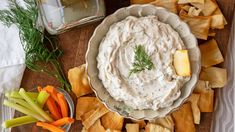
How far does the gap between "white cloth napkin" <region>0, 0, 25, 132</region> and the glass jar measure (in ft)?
0.42

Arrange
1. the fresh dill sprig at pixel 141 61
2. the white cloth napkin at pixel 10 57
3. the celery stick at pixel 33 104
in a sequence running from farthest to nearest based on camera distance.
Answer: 1. the white cloth napkin at pixel 10 57
2. the celery stick at pixel 33 104
3. the fresh dill sprig at pixel 141 61

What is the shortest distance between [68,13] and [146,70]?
0.34 meters

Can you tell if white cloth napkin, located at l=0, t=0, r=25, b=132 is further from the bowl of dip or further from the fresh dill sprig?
the fresh dill sprig

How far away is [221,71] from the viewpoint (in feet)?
4.78

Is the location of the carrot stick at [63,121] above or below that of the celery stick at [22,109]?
below

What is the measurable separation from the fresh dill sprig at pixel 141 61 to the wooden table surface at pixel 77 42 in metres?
0.25

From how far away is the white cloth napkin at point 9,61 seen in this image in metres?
1.53

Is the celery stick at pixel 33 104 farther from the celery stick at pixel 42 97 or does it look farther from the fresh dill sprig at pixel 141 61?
the fresh dill sprig at pixel 141 61

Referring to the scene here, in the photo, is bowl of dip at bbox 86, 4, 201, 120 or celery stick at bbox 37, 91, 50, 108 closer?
bowl of dip at bbox 86, 4, 201, 120

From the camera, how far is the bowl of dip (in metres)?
1.33

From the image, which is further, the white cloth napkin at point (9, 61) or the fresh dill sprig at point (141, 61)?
the white cloth napkin at point (9, 61)

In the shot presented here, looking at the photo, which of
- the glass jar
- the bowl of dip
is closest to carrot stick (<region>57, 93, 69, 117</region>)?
the bowl of dip

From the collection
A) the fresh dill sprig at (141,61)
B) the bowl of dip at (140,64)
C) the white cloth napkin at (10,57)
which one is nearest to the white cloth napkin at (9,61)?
the white cloth napkin at (10,57)

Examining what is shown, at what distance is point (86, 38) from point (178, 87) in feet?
1.24
